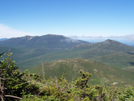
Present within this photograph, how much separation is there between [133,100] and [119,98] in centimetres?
1634

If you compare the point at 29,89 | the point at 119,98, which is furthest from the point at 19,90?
the point at 119,98

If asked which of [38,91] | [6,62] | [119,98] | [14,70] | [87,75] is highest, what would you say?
[6,62]

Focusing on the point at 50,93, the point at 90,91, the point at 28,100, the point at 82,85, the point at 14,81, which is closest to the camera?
the point at 28,100

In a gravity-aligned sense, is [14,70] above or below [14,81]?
above

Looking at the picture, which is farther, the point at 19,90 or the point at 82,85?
the point at 82,85

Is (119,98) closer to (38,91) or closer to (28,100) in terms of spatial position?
(38,91)

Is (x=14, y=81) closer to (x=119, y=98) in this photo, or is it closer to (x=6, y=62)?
(x=6, y=62)

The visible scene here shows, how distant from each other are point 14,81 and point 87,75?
25.0 meters

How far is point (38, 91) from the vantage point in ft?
56.4

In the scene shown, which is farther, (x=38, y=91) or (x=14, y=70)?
(x=38, y=91)

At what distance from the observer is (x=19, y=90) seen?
14812 millimetres

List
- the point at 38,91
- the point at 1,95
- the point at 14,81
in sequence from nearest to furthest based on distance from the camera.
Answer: the point at 1,95 → the point at 14,81 → the point at 38,91

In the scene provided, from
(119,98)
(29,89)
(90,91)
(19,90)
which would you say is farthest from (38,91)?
(119,98)

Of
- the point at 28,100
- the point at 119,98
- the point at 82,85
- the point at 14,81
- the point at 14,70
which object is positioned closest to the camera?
the point at 28,100
